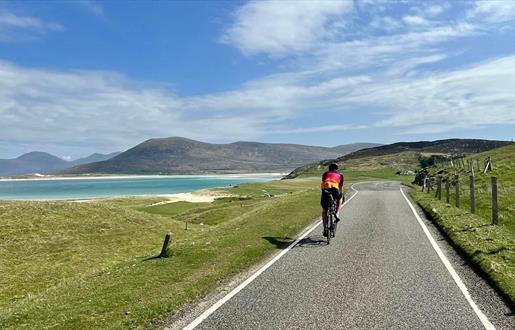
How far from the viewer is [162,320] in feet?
27.5

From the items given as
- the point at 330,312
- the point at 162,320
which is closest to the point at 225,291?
the point at 162,320

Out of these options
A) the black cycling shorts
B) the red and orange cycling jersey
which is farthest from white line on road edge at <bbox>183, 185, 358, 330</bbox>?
the red and orange cycling jersey

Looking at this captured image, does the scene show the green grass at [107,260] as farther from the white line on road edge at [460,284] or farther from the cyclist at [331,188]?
the white line on road edge at [460,284]

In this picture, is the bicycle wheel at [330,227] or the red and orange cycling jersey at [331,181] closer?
the bicycle wheel at [330,227]

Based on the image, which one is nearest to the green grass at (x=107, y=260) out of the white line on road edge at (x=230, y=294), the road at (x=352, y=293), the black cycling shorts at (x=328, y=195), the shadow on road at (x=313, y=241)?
the white line on road edge at (x=230, y=294)

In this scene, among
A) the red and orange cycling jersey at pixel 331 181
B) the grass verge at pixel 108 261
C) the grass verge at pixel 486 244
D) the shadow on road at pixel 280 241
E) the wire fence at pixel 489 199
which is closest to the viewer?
the grass verge at pixel 108 261

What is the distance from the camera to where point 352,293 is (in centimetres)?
962

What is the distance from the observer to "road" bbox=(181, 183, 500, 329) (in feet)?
26.1

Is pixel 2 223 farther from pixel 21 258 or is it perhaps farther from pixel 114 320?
pixel 114 320

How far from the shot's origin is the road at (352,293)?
7.96 m

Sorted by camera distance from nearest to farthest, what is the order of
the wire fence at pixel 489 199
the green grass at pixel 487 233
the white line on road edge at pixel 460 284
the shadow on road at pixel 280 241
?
the white line on road edge at pixel 460 284
the green grass at pixel 487 233
the shadow on road at pixel 280 241
the wire fence at pixel 489 199

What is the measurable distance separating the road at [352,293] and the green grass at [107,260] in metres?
1.38

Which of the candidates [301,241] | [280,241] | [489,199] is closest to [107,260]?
[280,241]

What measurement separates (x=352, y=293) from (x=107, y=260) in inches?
613
